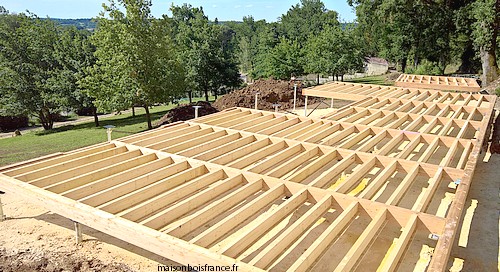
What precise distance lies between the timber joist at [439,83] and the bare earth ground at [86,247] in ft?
27.6

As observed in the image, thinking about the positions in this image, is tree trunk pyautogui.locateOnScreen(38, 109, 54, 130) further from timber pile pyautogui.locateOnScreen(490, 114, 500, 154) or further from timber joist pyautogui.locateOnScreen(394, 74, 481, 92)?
timber pile pyautogui.locateOnScreen(490, 114, 500, 154)

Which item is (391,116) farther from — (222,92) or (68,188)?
(222,92)

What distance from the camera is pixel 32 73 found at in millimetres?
22359

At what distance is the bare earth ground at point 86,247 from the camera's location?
219 inches

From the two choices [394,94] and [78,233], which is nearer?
[78,233]

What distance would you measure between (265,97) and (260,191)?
1422cm

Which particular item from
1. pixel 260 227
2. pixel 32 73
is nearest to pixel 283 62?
pixel 32 73

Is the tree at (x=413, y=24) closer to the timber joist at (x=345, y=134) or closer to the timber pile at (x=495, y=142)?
the timber pile at (x=495, y=142)

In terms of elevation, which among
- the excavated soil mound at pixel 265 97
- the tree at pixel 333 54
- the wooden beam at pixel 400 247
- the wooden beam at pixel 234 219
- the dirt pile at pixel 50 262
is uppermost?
the tree at pixel 333 54

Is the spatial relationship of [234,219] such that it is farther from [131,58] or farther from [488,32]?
[488,32]

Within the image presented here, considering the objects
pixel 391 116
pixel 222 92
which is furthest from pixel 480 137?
pixel 222 92

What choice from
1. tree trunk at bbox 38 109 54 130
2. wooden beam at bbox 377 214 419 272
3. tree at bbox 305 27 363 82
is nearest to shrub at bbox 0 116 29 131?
tree trunk at bbox 38 109 54 130

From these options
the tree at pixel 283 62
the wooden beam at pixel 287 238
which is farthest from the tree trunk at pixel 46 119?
the wooden beam at pixel 287 238

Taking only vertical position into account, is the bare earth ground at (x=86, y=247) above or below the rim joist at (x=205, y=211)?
below
